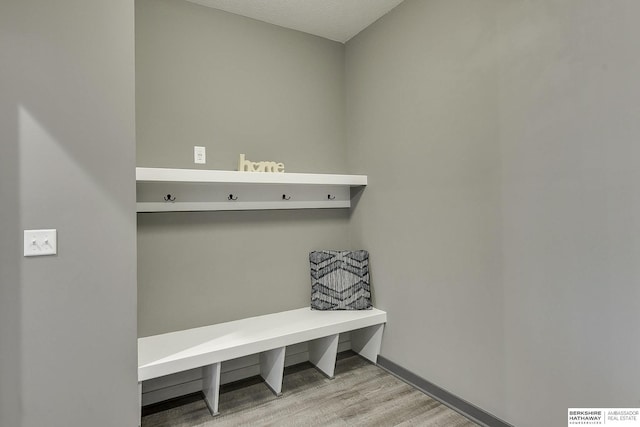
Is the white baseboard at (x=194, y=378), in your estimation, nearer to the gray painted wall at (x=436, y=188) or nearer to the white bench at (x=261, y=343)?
the white bench at (x=261, y=343)

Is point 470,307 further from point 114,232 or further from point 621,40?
point 114,232

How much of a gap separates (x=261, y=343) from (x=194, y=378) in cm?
59

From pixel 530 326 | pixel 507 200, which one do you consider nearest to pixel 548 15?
pixel 507 200

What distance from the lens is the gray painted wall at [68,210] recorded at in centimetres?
139

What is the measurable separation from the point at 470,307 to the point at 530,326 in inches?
12.8

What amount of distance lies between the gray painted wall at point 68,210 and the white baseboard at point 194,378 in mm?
486

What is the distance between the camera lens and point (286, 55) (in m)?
2.59

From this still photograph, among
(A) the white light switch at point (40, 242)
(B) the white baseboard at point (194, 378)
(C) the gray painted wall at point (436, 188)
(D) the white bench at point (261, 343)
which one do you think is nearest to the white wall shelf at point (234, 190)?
(C) the gray painted wall at point (436, 188)

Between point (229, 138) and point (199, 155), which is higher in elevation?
point (229, 138)

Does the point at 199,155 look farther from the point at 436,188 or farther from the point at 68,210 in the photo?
the point at 436,188

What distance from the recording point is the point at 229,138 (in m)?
2.37

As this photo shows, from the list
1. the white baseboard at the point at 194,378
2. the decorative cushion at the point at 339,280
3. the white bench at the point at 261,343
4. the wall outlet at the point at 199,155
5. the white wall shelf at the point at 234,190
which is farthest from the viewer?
the decorative cushion at the point at 339,280

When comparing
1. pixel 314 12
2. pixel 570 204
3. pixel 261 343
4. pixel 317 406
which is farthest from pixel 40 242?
pixel 570 204

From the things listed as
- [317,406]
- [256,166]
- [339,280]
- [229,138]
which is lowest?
[317,406]
